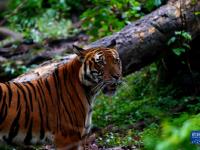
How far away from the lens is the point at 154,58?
7578 mm

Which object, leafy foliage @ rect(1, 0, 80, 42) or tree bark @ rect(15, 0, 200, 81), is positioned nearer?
tree bark @ rect(15, 0, 200, 81)

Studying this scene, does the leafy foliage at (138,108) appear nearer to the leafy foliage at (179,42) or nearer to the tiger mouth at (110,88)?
the tiger mouth at (110,88)

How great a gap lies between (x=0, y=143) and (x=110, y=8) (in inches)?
175

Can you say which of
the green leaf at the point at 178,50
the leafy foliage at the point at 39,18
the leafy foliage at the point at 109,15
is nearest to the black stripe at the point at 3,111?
the green leaf at the point at 178,50

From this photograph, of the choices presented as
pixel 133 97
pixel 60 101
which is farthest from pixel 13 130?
pixel 133 97

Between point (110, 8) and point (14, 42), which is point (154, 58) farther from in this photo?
point (14, 42)

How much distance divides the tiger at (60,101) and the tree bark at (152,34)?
1.65 meters

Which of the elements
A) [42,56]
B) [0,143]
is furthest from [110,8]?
[0,143]

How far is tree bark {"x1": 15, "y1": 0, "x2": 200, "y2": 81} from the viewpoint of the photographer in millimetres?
7289

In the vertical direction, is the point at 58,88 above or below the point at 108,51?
below

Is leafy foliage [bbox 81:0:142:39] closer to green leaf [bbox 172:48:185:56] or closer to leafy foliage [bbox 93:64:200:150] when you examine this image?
leafy foliage [bbox 93:64:200:150]

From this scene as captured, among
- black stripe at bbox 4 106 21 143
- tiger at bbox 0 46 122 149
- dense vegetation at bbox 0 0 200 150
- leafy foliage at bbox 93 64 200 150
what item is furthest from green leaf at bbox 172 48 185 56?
black stripe at bbox 4 106 21 143

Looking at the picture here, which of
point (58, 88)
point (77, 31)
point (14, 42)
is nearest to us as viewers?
point (58, 88)

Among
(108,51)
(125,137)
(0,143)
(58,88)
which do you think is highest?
(108,51)
